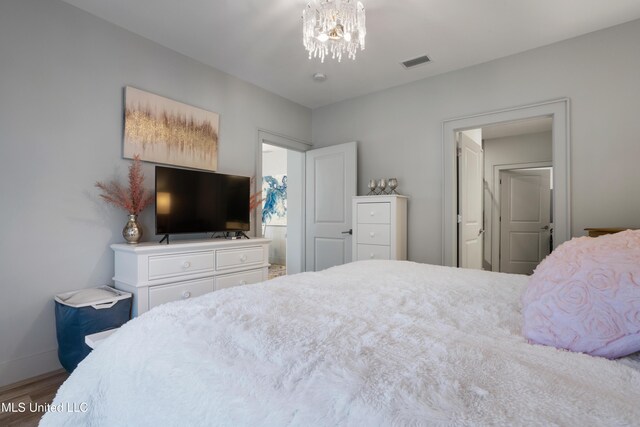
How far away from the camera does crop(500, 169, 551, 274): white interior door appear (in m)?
5.25

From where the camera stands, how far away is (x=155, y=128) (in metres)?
2.69

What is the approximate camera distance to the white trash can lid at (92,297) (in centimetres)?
202

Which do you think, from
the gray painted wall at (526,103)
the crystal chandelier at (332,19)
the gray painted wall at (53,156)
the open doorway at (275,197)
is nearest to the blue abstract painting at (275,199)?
the open doorway at (275,197)

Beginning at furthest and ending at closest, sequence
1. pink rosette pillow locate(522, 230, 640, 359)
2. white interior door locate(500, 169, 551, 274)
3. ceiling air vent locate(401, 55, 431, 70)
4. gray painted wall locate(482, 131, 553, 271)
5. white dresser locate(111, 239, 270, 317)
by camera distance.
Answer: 1. white interior door locate(500, 169, 551, 274)
2. gray painted wall locate(482, 131, 553, 271)
3. ceiling air vent locate(401, 55, 431, 70)
4. white dresser locate(111, 239, 270, 317)
5. pink rosette pillow locate(522, 230, 640, 359)

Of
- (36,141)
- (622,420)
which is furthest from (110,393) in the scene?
(36,141)

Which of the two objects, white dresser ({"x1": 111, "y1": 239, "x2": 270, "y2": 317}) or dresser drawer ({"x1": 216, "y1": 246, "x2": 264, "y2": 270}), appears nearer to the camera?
white dresser ({"x1": 111, "y1": 239, "x2": 270, "y2": 317})

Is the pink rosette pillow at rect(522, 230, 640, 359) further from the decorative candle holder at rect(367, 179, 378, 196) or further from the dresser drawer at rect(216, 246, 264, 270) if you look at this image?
the decorative candle holder at rect(367, 179, 378, 196)

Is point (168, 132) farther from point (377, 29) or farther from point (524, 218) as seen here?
point (524, 218)

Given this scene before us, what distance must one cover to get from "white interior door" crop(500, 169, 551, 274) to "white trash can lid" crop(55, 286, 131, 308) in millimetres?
5494

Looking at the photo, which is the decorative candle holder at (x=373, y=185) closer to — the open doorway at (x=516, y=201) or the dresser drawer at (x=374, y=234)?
the dresser drawer at (x=374, y=234)

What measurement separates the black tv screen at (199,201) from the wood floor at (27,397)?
115cm

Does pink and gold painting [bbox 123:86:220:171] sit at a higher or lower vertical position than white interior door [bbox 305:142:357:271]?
higher

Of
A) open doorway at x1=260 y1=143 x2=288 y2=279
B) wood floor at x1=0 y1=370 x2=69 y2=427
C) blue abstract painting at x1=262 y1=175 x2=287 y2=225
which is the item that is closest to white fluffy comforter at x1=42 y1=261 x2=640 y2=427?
wood floor at x1=0 y1=370 x2=69 y2=427

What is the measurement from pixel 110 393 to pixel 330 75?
3259 mm
